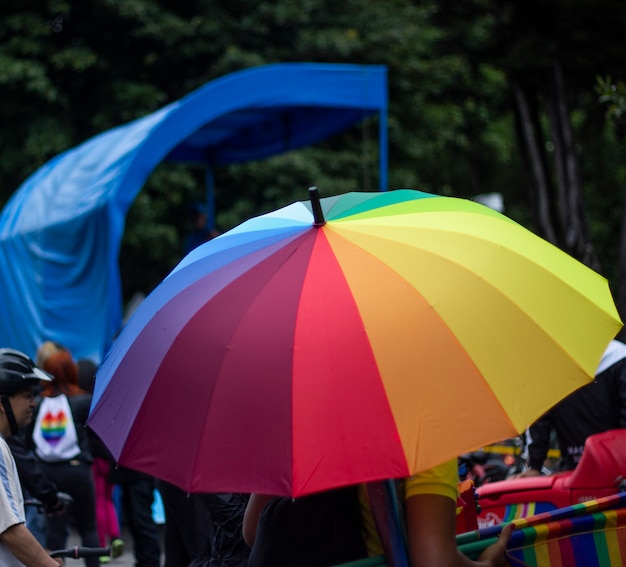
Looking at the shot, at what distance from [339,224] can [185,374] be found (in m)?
0.63

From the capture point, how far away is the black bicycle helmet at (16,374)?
14.5 ft

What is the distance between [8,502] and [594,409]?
3.62 meters

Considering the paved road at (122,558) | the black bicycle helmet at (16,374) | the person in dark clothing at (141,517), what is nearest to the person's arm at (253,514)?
the black bicycle helmet at (16,374)

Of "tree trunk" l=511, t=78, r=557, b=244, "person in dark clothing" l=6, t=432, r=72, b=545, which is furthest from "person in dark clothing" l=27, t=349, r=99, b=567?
"tree trunk" l=511, t=78, r=557, b=244

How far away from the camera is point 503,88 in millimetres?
21562

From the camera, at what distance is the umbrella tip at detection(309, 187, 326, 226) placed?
3020mm

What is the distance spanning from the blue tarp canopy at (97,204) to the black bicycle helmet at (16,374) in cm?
576

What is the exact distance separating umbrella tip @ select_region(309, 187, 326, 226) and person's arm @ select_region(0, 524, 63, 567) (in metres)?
1.69

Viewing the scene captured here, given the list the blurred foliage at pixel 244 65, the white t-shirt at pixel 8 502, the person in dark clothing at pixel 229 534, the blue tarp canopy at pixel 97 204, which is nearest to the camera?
the white t-shirt at pixel 8 502

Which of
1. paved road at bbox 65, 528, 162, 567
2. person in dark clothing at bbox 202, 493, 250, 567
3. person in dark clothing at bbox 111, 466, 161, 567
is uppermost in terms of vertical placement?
person in dark clothing at bbox 202, 493, 250, 567

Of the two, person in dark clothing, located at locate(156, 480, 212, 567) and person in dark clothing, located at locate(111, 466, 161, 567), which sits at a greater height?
person in dark clothing, located at locate(156, 480, 212, 567)

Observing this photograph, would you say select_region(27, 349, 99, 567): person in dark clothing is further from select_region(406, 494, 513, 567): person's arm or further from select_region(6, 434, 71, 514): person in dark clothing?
select_region(406, 494, 513, 567): person's arm

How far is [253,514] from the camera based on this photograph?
132 inches

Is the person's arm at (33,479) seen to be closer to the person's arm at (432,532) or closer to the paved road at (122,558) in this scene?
the paved road at (122,558)
